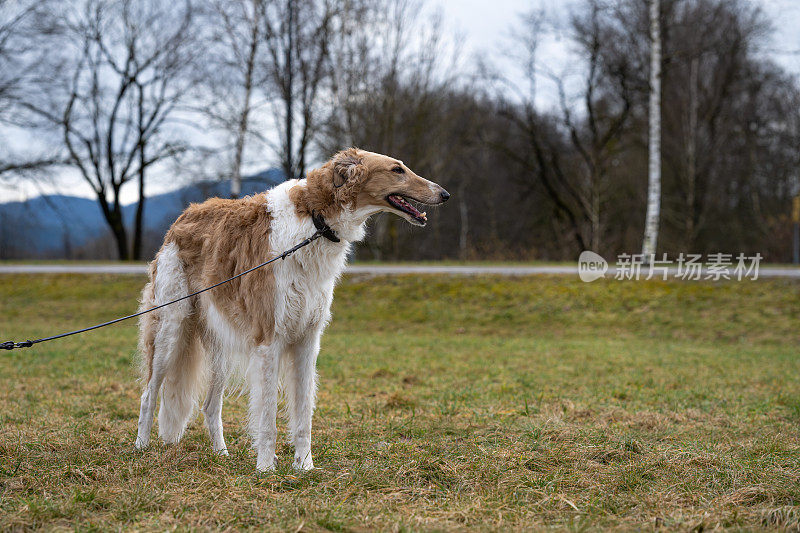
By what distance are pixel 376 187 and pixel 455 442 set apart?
201 cm

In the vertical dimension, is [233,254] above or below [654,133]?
below

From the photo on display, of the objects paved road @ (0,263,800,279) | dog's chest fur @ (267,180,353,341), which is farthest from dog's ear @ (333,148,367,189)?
paved road @ (0,263,800,279)

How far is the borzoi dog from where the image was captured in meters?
4.22

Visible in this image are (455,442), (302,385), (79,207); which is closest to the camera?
(302,385)

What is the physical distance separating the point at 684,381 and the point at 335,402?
14.3 ft

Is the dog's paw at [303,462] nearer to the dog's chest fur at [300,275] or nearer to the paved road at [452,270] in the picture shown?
the dog's chest fur at [300,275]

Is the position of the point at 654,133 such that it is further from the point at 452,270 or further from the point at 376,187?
the point at 376,187

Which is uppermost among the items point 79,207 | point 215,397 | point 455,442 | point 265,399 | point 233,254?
A: point 79,207

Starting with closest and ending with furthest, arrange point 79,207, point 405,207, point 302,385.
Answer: point 405,207 < point 302,385 < point 79,207

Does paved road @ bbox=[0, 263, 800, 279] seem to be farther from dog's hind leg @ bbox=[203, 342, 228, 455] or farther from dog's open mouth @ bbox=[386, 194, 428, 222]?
dog's open mouth @ bbox=[386, 194, 428, 222]

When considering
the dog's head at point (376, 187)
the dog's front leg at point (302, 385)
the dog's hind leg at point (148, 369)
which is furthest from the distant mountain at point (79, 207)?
the dog's head at point (376, 187)

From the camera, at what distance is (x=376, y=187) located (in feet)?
13.8

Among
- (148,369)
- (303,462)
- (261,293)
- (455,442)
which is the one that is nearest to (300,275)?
(261,293)

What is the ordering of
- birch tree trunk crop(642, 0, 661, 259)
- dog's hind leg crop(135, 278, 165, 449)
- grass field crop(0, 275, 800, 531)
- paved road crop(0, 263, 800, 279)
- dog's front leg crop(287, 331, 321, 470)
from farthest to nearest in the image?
1. birch tree trunk crop(642, 0, 661, 259)
2. paved road crop(0, 263, 800, 279)
3. dog's hind leg crop(135, 278, 165, 449)
4. dog's front leg crop(287, 331, 321, 470)
5. grass field crop(0, 275, 800, 531)
